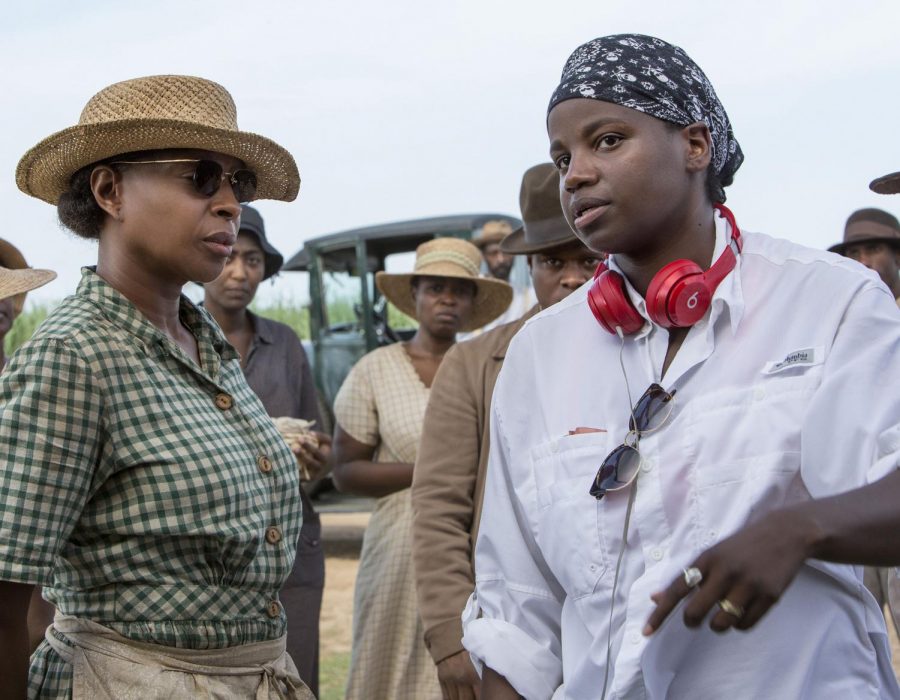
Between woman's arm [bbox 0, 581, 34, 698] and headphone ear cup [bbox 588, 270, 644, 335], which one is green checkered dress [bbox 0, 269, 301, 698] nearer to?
woman's arm [bbox 0, 581, 34, 698]

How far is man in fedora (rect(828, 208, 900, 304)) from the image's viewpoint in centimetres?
608

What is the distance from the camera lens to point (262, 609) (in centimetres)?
258

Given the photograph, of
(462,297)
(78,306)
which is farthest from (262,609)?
(462,297)

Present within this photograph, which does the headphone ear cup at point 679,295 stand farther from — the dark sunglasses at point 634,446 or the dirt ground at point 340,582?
the dirt ground at point 340,582

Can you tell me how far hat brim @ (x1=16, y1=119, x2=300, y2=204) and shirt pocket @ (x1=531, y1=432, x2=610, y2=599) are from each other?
Result: 3.81 feet

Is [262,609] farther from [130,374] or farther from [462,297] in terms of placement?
[462,297]

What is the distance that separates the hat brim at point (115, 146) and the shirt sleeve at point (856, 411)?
1.57 m

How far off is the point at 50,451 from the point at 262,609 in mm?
645

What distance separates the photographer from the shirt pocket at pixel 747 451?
1.84m

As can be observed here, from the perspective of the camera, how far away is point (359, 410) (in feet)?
16.6

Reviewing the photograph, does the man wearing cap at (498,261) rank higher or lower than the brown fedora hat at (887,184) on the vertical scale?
lower

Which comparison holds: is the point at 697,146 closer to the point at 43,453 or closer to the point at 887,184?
the point at 887,184

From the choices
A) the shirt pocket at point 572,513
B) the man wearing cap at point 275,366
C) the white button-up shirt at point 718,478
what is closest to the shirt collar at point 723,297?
the white button-up shirt at point 718,478

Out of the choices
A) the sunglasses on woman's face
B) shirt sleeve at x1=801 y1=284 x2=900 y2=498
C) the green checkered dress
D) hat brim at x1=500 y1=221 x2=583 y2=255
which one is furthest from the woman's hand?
hat brim at x1=500 y1=221 x2=583 y2=255
